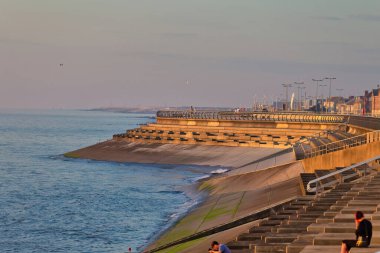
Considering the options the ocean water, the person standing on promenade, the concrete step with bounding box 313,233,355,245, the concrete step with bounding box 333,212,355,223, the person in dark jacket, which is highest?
the person in dark jacket

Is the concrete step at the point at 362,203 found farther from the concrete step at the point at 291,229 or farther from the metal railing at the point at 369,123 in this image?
the metal railing at the point at 369,123

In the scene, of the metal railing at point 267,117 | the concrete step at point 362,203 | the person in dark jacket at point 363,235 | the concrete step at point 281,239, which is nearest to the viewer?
the person in dark jacket at point 363,235

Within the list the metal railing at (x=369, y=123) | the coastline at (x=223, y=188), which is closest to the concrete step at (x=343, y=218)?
the coastline at (x=223, y=188)

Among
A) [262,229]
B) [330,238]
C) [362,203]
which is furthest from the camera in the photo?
[262,229]

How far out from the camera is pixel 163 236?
1575 inches

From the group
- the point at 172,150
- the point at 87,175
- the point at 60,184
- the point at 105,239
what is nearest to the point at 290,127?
the point at 172,150

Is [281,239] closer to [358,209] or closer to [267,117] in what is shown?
[358,209]

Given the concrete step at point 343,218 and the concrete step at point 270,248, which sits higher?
the concrete step at point 343,218

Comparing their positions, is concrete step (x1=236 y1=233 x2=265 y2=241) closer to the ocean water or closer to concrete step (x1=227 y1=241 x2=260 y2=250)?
concrete step (x1=227 y1=241 x2=260 y2=250)

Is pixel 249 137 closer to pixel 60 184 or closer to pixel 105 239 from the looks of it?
pixel 60 184

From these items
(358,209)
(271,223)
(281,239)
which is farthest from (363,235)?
Result: (271,223)

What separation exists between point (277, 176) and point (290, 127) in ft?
205

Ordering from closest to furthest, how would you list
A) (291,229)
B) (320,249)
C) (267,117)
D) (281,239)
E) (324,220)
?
(320,249) → (281,239) → (291,229) → (324,220) → (267,117)

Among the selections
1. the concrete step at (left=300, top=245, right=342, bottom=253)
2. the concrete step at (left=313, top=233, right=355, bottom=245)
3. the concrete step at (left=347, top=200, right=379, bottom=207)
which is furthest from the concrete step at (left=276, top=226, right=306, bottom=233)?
the concrete step at (left=300, top=245, right=342, bottom=253)
